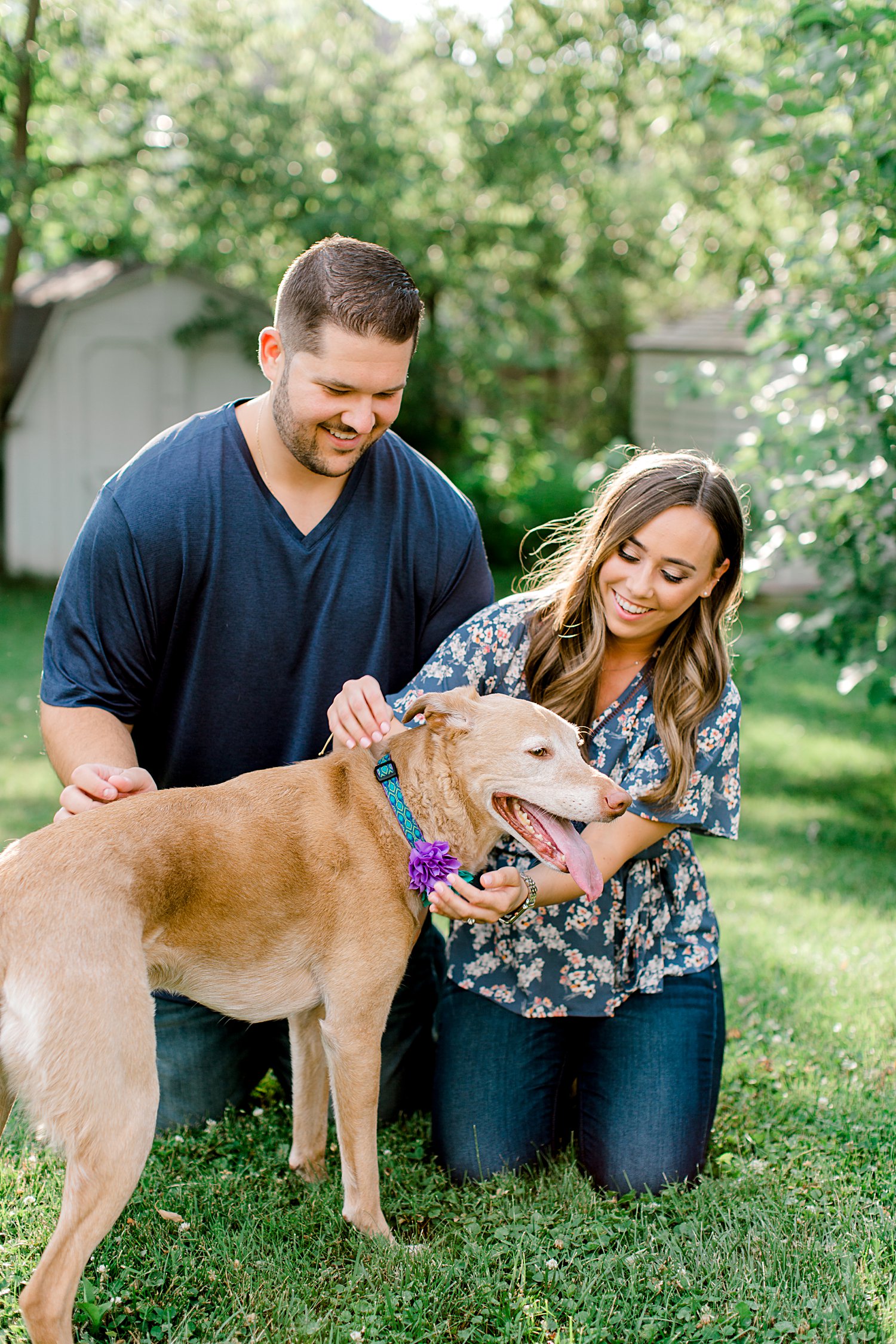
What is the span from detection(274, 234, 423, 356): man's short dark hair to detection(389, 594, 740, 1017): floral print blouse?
1.10 m

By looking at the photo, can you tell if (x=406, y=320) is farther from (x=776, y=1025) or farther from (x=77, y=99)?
(x=77, y=99)

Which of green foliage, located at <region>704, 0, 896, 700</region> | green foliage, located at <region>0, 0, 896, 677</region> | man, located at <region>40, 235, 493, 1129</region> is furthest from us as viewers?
green foliage, located at <region>0, 0, 896, 677</region>

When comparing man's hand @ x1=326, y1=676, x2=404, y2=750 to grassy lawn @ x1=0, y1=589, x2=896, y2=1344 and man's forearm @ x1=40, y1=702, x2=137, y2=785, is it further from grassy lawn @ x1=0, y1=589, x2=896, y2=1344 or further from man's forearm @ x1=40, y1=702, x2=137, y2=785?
grassy lawn @ x1=0, y1=589, x2=896, y2=1344

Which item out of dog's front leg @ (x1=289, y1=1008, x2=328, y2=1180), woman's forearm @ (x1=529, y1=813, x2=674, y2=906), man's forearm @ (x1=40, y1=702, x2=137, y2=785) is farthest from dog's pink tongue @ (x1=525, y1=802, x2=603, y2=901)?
man's forearm @ (x1=40, y1=702, x2=137, y2=785)

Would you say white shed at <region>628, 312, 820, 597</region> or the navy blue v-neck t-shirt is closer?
the navy blue v-neck t-shirt

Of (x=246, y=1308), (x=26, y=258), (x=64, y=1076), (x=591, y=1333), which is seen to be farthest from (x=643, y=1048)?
(x=26, y=258)

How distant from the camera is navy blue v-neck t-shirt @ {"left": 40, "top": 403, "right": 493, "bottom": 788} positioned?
353 cm

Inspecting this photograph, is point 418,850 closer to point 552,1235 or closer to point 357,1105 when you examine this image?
point 357,1105

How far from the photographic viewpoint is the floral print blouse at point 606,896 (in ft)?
12.3

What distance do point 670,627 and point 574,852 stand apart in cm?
104

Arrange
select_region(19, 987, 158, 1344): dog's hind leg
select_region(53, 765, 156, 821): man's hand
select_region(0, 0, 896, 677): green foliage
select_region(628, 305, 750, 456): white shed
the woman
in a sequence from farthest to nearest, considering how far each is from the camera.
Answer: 1. select_region(628, 305, 750, 456): white shed
2. select_region(0, 0, 896, 677): green foliage
3. the woman
4. select_region(53, 765, 156, 821): man's hand
5. select_region(19, 987, 158, 1344): dog's hind leg

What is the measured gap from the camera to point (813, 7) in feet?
16.1

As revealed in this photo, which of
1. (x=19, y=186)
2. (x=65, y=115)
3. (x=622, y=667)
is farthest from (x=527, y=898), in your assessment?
(x=65, y=115)

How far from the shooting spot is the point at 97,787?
313 cm
